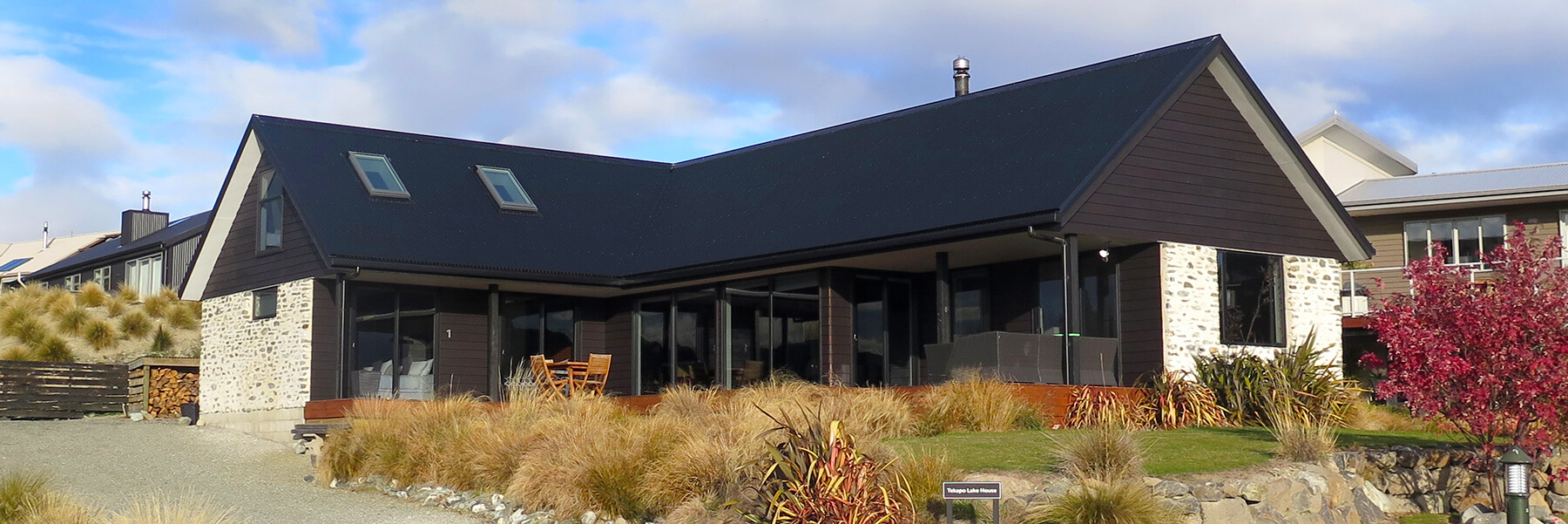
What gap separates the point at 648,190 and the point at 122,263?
22.4 meters

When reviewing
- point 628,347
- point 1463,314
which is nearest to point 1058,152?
point 1463,314

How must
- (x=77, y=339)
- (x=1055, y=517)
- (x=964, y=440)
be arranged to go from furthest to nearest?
(x=77, y=339) → (x=964, y=440) → (x=1055, y=517)

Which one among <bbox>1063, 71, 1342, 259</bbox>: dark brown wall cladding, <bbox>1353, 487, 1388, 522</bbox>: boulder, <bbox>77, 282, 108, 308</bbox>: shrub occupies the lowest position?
<bbox>1353, 487, 1388, 522</bbox>: boulder

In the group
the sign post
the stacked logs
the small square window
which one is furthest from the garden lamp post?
the stacked logs

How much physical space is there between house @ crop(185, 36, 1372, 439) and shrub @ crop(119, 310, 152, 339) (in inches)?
276

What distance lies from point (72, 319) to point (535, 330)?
1216 centimetres

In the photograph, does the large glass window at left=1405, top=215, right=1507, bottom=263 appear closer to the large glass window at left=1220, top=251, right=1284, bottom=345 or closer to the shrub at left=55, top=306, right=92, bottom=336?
the large glass window at left=1220, top=251, right=1284, bottom=345

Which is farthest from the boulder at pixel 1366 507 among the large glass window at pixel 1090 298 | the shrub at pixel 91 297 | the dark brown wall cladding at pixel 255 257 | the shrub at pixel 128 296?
the shrub at pixel 128 296

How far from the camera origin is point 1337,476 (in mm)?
Result: 12992

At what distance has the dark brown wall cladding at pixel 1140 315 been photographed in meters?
18.5

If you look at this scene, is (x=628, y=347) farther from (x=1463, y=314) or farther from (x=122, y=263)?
(x=122, y=263)

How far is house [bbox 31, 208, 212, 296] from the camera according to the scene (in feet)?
124

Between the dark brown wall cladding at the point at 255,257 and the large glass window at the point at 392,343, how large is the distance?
84cm

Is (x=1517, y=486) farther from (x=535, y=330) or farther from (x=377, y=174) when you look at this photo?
(x=377, y=174)
